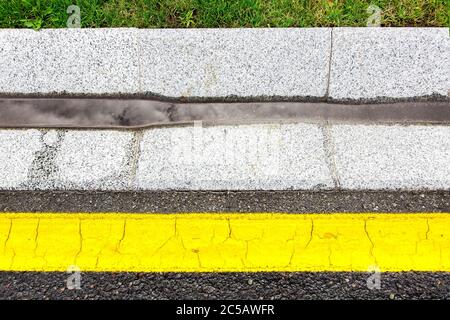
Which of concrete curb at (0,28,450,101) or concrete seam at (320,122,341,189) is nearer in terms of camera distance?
concrete seam at (320,122,341,189)

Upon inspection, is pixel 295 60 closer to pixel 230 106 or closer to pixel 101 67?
pixel 230 106

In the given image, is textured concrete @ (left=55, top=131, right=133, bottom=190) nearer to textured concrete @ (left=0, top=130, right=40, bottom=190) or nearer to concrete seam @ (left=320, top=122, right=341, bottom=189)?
textured concrete @ (left=0, top=130, right=40, bottom=190)

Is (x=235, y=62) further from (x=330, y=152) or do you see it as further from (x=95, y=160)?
(x=95, y=160)

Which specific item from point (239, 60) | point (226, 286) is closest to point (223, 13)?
point (239, 60)

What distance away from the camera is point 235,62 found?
282cm

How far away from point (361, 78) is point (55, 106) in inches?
65.0

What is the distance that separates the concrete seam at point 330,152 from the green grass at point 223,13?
2.03 ft

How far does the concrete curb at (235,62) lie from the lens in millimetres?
2803

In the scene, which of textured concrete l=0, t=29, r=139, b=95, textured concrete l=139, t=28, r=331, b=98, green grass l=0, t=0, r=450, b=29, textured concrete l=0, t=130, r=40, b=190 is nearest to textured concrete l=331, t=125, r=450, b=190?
textured concrete l=139, t=28, r=331, b=98

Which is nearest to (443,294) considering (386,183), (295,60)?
(386,183)

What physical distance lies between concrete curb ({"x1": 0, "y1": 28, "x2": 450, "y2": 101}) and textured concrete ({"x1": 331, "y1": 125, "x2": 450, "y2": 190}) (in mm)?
211

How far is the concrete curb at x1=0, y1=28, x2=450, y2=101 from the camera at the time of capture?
2.80 m

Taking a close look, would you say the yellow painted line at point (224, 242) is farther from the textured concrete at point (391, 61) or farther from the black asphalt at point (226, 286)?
the textured concrete at point (391, 61)

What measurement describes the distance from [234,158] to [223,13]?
871 millimetres
